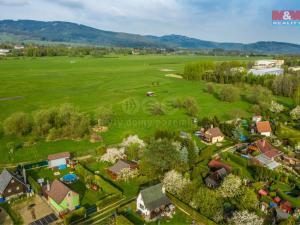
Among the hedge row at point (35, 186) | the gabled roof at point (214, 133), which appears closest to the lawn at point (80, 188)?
the hedge row at point (35, 186)

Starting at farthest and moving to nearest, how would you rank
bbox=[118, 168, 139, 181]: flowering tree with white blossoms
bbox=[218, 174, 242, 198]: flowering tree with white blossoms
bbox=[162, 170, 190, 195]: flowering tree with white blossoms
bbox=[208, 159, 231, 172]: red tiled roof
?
bbox=[208, 159, 231, 172]: red tiled roof, bbox=[118, 168, 139, 181]: flowering tree with white blossoms, bbox=[162, 170, 190, 195]: flowering tree with white blossoms, bbox=[218, 174, 242, 198]: flowering tree with white blossoms

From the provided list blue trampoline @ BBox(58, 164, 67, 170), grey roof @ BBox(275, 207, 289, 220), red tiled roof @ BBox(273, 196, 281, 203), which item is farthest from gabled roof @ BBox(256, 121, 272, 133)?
blue trampoline @ BBox(58, 164, 67, 170)

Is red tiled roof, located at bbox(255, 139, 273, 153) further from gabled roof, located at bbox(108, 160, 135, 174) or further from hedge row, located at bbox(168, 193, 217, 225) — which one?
gabled roof, located at bbox(108, 160, 135, 174)

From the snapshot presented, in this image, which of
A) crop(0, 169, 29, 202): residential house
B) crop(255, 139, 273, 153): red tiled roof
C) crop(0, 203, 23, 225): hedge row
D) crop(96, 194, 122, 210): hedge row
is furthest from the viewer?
crop(255, 139, 273, 153): red tiled roof

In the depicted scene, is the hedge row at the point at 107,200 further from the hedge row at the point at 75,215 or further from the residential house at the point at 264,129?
the residential house at the point at 264,129

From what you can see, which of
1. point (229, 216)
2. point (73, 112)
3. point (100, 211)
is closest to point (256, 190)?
point (229, 216)
